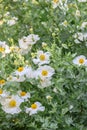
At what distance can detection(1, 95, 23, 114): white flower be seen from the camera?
2.11 meters

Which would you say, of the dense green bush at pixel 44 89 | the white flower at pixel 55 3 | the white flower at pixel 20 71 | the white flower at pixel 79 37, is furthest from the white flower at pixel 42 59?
the white flower at pixel 55 3

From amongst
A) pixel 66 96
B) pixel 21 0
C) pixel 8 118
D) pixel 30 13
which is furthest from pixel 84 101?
pixel 21 0

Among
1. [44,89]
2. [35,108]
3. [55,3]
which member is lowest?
[35,108]

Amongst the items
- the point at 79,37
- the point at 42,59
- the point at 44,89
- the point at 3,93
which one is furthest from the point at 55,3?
the point at 3,93

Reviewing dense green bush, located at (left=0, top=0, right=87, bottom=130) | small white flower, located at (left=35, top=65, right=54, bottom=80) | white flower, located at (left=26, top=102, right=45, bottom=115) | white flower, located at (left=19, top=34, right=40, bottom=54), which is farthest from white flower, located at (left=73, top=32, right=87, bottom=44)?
white flower, located at (left=26, top=102, right=45, bottom=115)

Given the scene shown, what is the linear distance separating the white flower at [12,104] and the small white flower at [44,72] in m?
0.15

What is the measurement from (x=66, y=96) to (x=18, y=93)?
0.85ft

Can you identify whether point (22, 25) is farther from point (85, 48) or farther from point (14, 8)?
point (85, 48)

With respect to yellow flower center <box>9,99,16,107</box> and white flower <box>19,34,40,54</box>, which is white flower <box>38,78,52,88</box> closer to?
yellow flower center <box>9,99,16,107</box>

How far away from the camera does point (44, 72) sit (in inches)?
84.1

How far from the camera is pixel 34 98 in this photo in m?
2.23

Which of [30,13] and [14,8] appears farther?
[14,8]

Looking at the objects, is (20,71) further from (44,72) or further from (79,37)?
(79,37)

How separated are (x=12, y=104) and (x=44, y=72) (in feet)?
0.73
